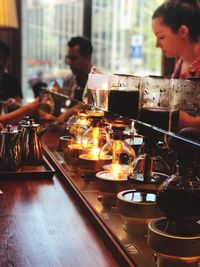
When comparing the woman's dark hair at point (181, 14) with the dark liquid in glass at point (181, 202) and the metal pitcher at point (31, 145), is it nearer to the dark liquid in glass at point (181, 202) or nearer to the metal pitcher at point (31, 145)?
the metal pitcher at point (31, 145)

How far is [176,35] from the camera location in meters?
2.66

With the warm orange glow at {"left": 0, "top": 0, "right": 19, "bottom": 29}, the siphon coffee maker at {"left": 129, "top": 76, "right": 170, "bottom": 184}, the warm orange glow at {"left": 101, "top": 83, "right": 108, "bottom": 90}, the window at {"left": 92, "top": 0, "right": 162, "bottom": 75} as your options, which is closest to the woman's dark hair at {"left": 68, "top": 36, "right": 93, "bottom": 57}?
the window at {"left": 92, "top": 0, "right": 162, "bottom": 75}

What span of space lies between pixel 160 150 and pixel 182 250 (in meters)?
0.51

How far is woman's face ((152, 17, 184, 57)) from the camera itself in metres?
2.65

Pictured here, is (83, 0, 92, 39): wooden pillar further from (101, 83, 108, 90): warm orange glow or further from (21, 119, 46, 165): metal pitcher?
(101, 83, 108, 90): warm orange glow

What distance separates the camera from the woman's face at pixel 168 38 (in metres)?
2.65

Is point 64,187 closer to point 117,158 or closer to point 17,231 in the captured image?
point 117,158

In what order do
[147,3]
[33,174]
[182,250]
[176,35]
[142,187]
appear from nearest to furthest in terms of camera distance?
[182,250], [142,187], [33,174], [176,35], [147,3]

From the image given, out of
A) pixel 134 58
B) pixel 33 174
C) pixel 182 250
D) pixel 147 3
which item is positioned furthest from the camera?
pixel 134 58

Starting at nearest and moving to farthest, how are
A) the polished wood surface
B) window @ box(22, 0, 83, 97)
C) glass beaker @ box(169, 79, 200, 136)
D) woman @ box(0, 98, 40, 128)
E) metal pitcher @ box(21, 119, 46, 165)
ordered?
the polished wood surface
glass beaker @ box(169, 79, 200, 136)
metal pitcher @ box(21, 119, 46, 165)
woman @ box(0, 98, 40, 128)
window @ box(22, 0, 83, 97)

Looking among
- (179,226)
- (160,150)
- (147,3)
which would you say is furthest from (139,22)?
(179,226)

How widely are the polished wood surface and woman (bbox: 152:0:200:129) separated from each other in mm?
1121

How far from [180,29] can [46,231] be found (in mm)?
1622

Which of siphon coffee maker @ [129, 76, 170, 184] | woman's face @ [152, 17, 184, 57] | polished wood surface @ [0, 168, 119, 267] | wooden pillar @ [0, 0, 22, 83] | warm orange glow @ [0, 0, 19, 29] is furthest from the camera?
wooden pillar @ [0, 0, 22, 83]
